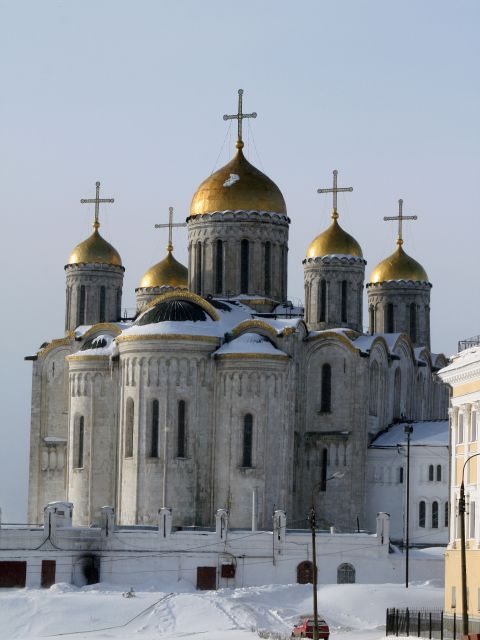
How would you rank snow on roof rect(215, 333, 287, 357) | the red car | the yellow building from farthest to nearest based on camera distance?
snow on roof rect(215, 333, 287, 357) < the red car < the yellow building

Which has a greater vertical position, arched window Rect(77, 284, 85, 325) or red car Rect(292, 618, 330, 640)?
arched window Rect(77, 284, 85, 325)

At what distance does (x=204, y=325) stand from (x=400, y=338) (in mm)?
11135

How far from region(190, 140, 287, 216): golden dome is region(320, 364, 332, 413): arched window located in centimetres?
646

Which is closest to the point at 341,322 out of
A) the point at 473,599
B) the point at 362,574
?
the point at 362,574

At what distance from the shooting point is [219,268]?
68.7 m

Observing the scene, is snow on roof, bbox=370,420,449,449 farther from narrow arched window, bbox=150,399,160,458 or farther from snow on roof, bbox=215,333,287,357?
narrow arched window, bbox=150,399,160,458

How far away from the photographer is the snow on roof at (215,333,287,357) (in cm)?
6350

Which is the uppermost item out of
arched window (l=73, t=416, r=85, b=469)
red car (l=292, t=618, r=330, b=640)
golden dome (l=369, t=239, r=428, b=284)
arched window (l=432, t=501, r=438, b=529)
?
golden dome (l=369, t=239, r=428, b=284)

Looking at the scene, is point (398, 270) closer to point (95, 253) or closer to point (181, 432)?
point (95, 253)

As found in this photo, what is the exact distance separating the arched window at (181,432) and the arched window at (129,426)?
1717mm

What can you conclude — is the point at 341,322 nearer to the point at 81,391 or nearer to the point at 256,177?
the point at 256,177

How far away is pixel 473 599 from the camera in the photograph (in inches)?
1618

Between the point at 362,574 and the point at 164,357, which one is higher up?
the point at 164,357

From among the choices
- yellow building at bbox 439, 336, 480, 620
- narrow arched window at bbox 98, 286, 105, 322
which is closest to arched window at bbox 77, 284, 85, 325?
narrow arched window at bbox 98, 286, 105, 322
